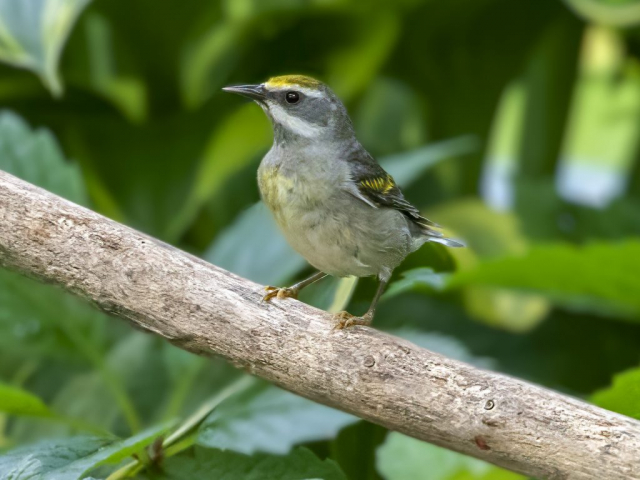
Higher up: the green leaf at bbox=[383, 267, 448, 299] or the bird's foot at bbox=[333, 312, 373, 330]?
the green leaf at bbox=[383, 267, 448, 299]

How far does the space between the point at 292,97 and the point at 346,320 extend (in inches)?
17.8

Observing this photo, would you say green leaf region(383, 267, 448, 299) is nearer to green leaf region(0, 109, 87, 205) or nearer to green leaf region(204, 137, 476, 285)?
green leaf region(204, 137, 476, 285)

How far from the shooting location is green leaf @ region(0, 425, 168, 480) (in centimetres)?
100

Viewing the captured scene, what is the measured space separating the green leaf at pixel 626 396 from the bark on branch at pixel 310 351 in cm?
14

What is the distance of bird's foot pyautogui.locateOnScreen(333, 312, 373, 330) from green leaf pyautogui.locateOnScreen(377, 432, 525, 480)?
0.23 m

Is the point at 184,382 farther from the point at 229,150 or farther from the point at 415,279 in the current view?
the point at 229,150

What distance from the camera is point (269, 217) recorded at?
6.02 ft

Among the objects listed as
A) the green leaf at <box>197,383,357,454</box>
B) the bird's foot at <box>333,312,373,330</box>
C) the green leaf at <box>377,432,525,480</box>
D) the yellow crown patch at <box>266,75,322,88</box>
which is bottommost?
the green leaf at <box>197,383,357,454</box>

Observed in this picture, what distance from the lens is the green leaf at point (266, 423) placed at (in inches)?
44.9

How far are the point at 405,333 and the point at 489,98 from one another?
1372 millimetres

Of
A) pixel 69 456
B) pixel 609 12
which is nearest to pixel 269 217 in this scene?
pixel 69 456

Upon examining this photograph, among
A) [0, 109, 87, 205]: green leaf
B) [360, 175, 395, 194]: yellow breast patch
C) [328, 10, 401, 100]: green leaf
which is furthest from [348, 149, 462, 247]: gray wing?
[328, 10, 401, 100]: green leaf

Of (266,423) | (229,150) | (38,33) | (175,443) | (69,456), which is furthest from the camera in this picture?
(229,150)

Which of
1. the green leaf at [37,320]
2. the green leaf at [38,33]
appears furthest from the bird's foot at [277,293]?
the green leaf at [38,33]
